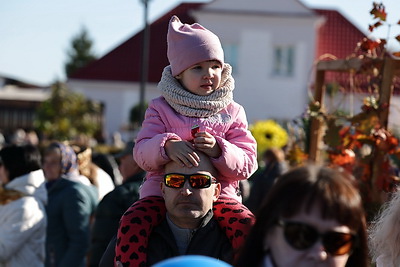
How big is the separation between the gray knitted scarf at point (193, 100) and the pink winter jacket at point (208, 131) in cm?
3

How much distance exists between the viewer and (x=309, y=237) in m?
2.51

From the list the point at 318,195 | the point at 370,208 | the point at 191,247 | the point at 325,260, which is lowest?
the point at 370,208

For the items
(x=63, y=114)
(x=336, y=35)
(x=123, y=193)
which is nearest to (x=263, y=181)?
(x=123, y=193)

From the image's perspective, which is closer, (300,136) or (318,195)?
(318,195)

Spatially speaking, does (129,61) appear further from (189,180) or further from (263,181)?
(189,180)

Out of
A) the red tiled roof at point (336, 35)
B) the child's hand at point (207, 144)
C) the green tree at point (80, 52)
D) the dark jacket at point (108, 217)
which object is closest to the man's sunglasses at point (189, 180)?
the child's hand at point (207, 144)

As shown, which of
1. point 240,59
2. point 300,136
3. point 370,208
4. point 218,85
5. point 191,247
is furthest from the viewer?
point 240,59

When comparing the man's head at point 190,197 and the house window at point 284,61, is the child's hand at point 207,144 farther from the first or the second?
the house window at point 284,61

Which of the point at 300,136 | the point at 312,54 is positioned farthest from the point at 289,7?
the point at 300,136

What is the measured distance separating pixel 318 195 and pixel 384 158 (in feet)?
14.0

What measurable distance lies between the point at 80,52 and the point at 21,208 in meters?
77.5

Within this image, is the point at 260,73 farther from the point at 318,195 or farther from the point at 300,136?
the point at 318,195

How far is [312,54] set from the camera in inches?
1446

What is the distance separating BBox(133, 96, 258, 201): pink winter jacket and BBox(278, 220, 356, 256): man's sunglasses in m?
1.23
